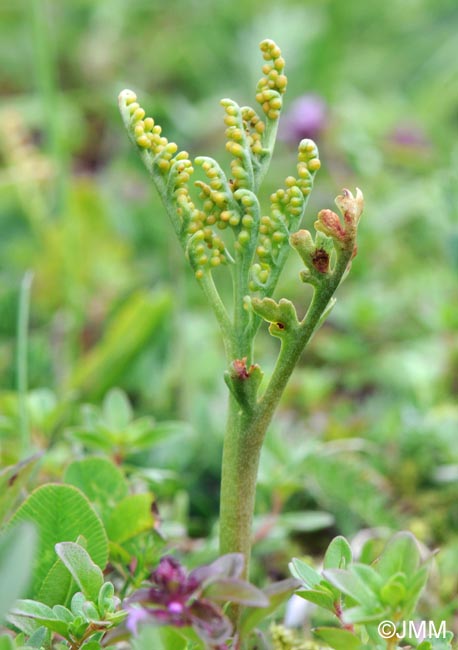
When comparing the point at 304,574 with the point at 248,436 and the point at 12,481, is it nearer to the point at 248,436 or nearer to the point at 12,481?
the point at 248,436

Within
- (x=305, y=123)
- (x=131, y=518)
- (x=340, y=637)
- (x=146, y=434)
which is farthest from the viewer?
(x=305, y=123)

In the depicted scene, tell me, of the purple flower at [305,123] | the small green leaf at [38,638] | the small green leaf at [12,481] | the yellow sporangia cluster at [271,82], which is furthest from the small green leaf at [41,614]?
the purple flower at [305,123]

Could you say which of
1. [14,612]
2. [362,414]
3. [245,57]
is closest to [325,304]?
[14,612]

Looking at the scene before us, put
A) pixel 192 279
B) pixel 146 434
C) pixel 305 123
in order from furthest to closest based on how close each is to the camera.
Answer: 1. pixel 305 123
2. pixel 192 279
3. pixel 146 434

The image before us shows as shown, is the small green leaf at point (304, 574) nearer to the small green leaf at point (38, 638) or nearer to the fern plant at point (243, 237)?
the fern plant at point (243, 237)

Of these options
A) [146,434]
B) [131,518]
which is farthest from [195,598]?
[146,434]

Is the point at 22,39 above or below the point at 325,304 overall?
above

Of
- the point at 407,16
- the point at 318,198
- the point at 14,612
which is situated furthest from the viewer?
the point at 407,16

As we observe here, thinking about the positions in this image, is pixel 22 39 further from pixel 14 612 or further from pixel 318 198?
pixel 14 612
